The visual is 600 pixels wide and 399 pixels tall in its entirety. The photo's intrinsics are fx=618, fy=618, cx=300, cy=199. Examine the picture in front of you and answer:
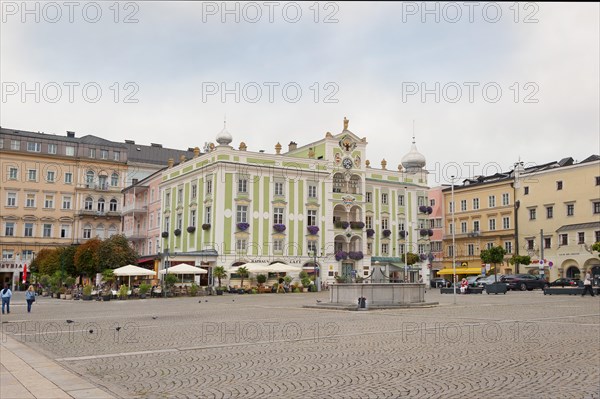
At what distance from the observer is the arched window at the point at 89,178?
286ft

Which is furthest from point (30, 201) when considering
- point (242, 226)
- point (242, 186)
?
point (242, 226)

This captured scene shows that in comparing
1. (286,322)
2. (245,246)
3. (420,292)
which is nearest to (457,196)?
(245,246)

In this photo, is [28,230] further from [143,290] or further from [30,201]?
[143,290]

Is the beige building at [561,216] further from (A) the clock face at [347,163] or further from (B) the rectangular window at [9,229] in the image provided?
(B) the rectangular window at [9,229]

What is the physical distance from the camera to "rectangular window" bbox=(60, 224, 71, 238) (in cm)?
8481

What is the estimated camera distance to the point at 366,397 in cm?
857

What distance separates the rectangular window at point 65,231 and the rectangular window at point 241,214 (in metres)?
36.9

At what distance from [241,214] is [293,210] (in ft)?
19.0

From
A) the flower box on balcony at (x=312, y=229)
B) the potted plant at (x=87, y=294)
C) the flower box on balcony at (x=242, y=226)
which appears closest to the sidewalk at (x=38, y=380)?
the potted plant at (x=87, y=294)

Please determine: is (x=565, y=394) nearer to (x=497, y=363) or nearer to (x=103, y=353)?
(x=497, y=363)

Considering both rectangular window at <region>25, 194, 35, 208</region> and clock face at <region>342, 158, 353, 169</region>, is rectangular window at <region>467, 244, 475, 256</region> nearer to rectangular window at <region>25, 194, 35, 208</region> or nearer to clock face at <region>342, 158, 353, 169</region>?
clock face at <region>342, 158, 353, 169</region>

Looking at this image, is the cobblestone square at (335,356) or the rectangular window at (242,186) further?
the rectangular window at (242,186)

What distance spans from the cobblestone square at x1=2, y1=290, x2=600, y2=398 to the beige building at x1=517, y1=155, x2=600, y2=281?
46.8 m

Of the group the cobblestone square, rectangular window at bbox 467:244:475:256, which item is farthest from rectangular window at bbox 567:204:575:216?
the cobblestone square
